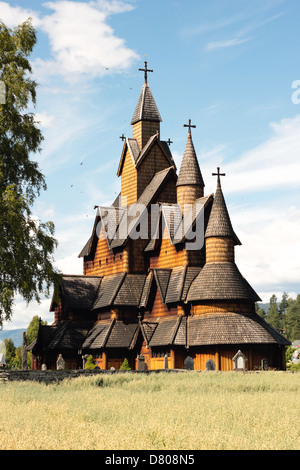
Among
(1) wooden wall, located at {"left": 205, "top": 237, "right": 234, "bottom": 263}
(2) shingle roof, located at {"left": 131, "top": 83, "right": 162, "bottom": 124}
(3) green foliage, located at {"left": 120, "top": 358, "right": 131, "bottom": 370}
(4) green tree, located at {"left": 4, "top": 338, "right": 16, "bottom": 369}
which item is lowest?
(3) green foliage, located at {"left": 120, "top": 358, "right": 131, "bottom": 370}

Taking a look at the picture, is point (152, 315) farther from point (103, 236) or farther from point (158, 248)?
point (103, 236)

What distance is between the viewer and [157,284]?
45.5 m

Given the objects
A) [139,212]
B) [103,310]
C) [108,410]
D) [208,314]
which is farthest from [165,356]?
[108,410]

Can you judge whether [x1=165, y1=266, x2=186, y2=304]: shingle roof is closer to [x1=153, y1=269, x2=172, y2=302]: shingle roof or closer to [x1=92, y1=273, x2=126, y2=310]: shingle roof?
[x1=153, y1=269, x2=172, y2=302]: shingle roof

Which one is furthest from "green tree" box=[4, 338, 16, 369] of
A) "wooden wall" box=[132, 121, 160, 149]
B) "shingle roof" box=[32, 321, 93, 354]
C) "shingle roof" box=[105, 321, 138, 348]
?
"wooden wall" box=[132, 121, 160, 149]

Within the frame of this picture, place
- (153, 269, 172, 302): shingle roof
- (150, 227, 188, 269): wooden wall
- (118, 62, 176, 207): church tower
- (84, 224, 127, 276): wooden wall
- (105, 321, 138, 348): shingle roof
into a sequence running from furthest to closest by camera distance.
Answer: (118, 62, 176, 207): church tower, (84, 224, 127, 276): wooden wall, (105, 321, 138, 348): shingle roof, (150, 227, 188, 269): wooden wall, (153, 269, 172, 302): shingle roof

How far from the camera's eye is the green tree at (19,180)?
1289 inches

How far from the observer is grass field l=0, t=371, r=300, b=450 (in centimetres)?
1210

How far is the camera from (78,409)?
56.3ft

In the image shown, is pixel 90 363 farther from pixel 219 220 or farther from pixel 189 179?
pixel 189 179

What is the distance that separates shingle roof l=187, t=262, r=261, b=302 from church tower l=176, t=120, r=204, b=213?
6.19 meters

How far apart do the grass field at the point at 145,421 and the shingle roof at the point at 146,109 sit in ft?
105

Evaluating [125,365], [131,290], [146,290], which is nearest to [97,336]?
[131,290]

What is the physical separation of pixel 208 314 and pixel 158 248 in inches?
327
